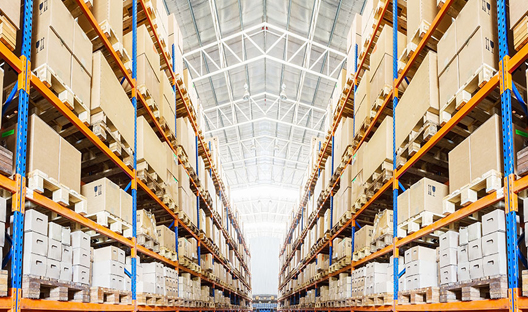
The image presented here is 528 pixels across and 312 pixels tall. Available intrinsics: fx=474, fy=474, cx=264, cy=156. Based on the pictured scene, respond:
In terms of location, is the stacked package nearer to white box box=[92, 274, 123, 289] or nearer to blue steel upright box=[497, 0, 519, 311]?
white box box=[92, 274, 123, 289]

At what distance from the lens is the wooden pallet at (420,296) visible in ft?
15.1

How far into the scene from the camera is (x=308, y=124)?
23.8 m

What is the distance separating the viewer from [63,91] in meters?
4.23

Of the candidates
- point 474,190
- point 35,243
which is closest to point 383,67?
point 474,190

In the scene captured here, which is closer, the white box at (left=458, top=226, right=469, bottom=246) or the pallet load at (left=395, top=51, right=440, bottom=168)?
the white box at (left=458, top=226, right=469, bottom=246)

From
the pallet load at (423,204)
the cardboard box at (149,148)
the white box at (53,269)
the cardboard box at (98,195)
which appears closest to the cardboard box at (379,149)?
the pallet load at (423,204)

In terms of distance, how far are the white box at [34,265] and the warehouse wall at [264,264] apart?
38289 millimetres

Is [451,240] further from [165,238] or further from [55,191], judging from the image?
[165,238]

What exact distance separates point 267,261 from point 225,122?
69.2 ft

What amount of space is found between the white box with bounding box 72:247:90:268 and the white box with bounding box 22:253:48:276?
1.92 ft

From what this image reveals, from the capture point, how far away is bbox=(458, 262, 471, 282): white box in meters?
4.02

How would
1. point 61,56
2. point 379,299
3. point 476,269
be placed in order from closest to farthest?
point 476,269 → point 61,56 → point 379,299

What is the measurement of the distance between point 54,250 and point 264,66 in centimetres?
1544

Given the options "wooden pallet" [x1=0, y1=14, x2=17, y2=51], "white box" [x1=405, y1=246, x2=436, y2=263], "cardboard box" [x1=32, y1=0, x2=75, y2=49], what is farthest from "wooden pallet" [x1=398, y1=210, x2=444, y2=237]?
"wooden pallet" [x1=0, y1=14, x2=17, y2=51]
